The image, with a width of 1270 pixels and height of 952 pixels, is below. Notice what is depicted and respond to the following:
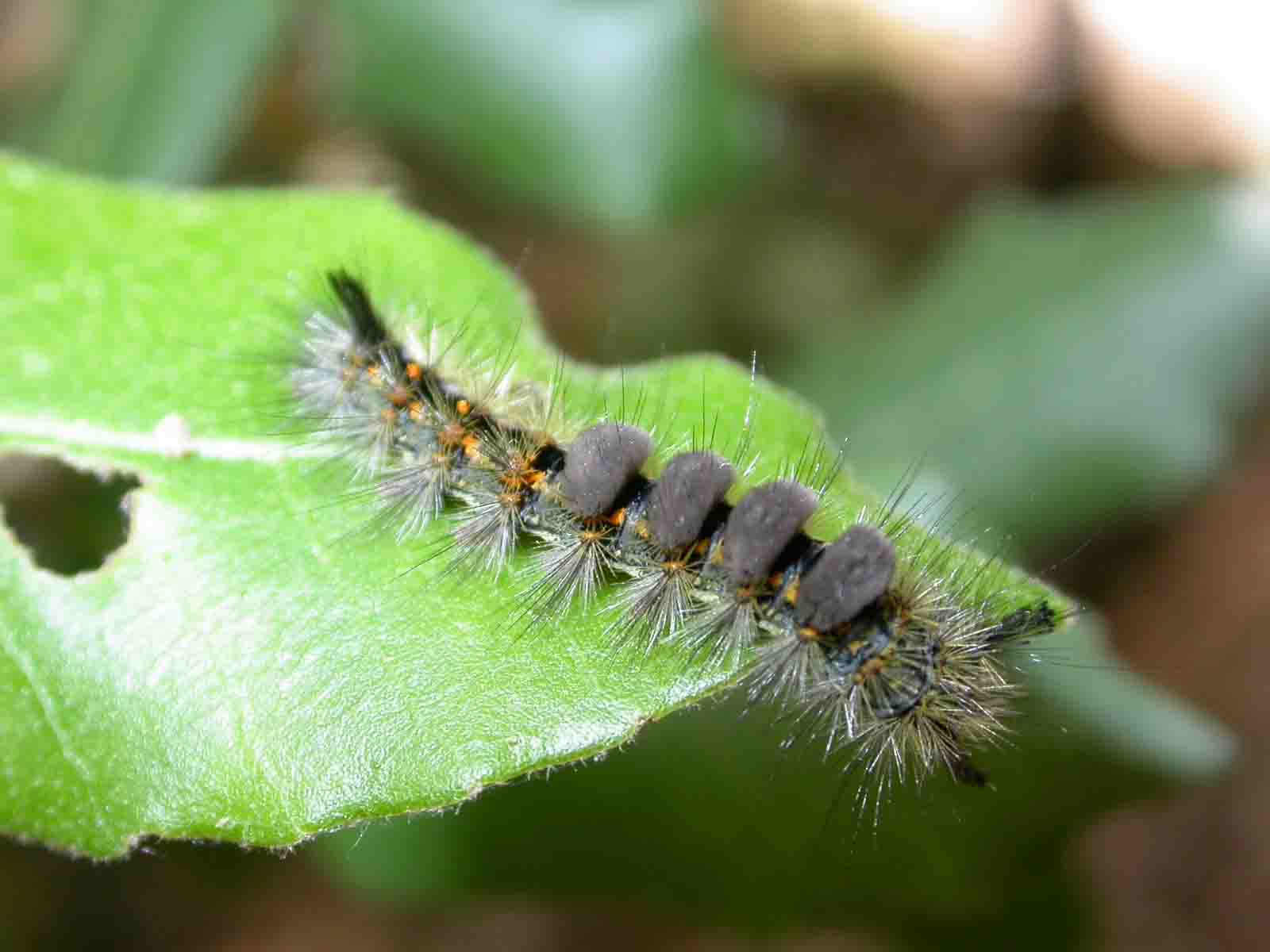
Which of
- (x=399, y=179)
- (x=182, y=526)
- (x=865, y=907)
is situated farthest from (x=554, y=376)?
(x=399, y=179)

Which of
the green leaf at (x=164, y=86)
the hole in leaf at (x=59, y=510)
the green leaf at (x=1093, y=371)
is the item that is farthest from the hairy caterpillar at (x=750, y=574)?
the green leaf at (x=164, y=86)

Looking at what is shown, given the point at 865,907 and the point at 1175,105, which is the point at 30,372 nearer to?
the point at 865,907

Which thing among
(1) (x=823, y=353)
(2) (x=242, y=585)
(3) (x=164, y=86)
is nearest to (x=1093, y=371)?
(1) (x=823, y=353)

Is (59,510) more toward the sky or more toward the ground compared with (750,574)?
more toward the ground

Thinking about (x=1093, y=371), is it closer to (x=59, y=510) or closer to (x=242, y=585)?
(x=242, y=585)

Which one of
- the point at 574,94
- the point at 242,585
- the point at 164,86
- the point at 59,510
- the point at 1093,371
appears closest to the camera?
the point at 242,585

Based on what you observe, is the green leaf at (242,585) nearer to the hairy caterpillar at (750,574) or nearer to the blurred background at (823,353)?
the hairy caterpillar at (750,574)

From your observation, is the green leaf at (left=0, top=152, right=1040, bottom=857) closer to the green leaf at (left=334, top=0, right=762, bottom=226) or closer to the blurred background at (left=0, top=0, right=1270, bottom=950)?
Result: the blurred background at (left=0, top=0, right=1270, bottom=950)
